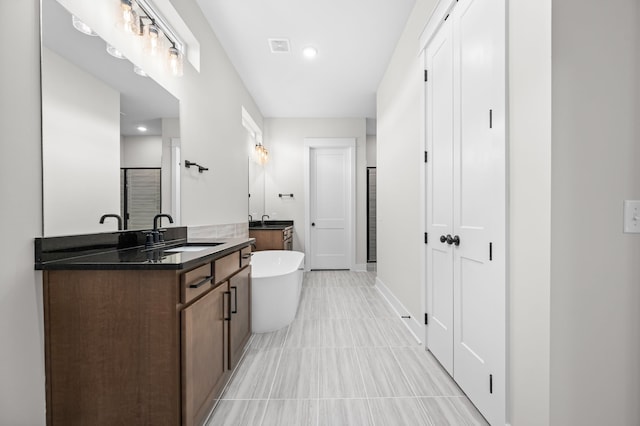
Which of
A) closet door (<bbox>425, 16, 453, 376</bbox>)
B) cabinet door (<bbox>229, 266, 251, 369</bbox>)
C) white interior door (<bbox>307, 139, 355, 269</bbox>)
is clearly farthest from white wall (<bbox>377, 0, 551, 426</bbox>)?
white interior door (<bbox>307, 139, 355, 269</bbox>)

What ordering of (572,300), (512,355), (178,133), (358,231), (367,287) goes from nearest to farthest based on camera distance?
(572,300), (512,355), (178,133), (367,287), (358,231)

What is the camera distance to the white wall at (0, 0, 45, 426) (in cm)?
108

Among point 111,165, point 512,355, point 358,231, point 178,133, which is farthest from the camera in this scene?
point 358,231

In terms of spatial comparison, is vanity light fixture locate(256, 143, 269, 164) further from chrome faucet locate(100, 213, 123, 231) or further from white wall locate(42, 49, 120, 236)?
chrome faucet locate(100, 213, 123, 231)

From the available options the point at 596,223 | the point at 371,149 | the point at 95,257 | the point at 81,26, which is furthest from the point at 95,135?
the point at 371,149

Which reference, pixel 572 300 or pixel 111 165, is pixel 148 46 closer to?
pixel 111 165

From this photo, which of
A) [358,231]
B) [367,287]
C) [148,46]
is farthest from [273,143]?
[148,46]

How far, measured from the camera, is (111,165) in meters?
1.63

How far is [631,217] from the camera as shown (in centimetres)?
113

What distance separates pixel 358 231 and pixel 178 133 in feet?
Answer: 12.9

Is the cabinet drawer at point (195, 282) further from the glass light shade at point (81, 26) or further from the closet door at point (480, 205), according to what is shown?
the closet door at point (480, 205)

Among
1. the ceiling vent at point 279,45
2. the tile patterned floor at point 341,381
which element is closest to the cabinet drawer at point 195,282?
the tile patterned floor at point 341,381

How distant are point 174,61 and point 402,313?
3000mm

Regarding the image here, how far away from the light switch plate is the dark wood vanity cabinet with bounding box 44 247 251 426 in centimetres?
180
